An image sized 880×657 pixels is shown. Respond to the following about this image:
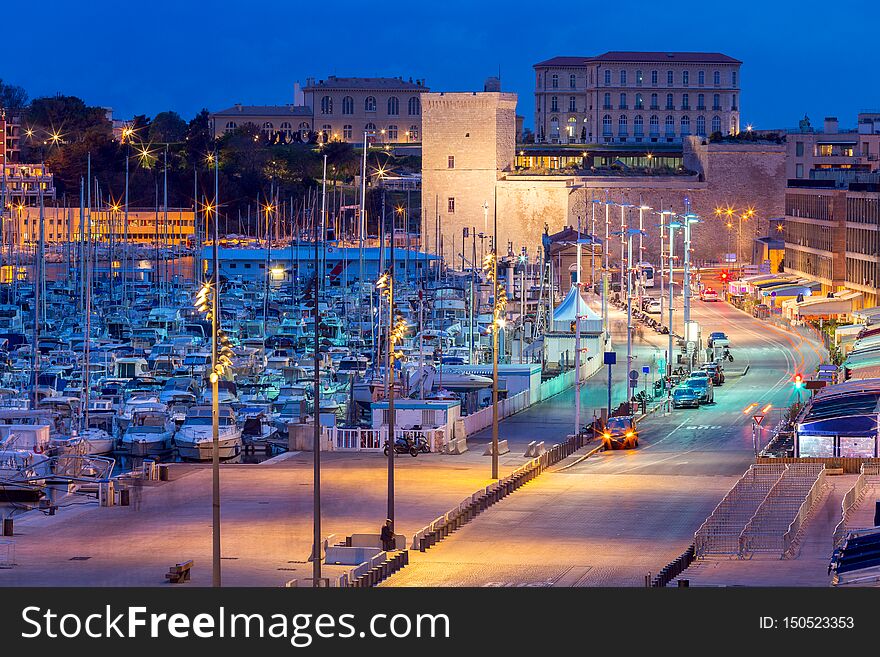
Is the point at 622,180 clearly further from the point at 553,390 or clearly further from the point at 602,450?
the point at 602,450

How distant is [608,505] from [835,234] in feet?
169

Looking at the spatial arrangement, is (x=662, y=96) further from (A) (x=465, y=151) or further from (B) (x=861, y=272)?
(B) (x=861, y=272)

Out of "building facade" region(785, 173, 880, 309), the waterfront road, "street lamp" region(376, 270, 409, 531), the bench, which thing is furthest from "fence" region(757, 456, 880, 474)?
"building facade" region(785, 173, 880, 309)

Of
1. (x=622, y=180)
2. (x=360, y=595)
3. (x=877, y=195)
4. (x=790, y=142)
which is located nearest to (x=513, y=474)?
(x=360, y=595)

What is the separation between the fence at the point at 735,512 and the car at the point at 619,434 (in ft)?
21.3

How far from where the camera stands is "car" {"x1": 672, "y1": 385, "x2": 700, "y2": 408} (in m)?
48.4

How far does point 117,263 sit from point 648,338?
1478 inches

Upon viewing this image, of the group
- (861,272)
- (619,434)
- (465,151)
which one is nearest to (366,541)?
(619,434)

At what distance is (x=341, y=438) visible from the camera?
135 feet

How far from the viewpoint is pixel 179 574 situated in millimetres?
24953

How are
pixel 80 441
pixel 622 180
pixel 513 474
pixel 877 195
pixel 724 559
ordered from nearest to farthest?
pixel 724 559 → pixel 513 474 → pixel 80 441 → pixel 877 195 → pixel 622 180

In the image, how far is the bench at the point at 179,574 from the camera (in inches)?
981

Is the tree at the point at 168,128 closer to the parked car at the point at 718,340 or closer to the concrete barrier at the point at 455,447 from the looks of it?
the parked car at the point at 718,340

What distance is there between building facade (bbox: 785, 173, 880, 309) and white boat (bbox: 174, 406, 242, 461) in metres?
37.7
